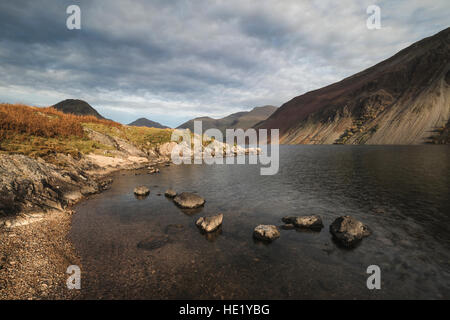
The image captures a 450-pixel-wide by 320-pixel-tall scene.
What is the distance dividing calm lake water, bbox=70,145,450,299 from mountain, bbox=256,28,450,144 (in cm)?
11568

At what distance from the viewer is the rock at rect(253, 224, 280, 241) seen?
529 inches

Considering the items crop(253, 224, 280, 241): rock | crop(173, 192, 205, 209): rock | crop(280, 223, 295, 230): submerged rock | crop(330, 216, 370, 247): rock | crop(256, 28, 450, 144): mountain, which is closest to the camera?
crop(330, 216, 370, 247): rock

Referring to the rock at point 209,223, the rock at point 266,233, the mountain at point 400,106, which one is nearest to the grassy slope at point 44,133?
the rock at point 209,223

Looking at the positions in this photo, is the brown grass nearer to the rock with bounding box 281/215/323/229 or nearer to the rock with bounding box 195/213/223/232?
the rock with bounding box 195/213/223/232

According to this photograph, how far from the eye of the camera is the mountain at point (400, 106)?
106 meters

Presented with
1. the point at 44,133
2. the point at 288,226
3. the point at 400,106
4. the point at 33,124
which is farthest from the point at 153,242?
the point at 400,106

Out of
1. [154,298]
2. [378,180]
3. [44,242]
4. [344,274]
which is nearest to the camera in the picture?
[154,298]

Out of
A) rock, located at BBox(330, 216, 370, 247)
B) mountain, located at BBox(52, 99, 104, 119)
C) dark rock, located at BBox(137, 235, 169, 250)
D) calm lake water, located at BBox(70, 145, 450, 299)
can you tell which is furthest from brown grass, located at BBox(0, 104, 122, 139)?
mountain, located at BBox(52, 99, 104, 119)

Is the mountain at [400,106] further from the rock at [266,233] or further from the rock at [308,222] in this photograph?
the rock at [266,233]

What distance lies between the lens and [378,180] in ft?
Result: 96.0

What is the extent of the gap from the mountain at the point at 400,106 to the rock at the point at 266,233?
125 m
